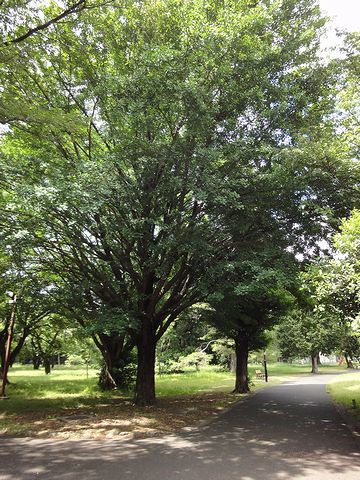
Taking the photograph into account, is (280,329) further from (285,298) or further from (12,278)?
(12,278)

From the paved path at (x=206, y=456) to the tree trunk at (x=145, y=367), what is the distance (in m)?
4.14

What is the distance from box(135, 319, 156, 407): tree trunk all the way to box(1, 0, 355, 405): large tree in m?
1.39

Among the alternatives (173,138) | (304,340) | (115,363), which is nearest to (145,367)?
(115,363)

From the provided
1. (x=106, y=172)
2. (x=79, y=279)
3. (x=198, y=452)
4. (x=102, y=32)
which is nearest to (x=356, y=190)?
(x=106, y=172)

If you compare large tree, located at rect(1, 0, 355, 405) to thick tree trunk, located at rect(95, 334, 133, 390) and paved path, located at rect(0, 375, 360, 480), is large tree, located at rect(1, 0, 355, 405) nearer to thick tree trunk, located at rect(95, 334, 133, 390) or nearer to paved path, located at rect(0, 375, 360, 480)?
paved path, located at rect(0, 375, 360, 480)

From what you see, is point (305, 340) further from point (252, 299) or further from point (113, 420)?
point (113, 420)

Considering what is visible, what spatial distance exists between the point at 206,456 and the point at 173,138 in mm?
8242

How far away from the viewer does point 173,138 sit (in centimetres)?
1127

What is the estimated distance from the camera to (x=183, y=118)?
35.3ft

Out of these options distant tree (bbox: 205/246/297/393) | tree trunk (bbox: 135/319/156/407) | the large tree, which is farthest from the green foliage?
the large tree

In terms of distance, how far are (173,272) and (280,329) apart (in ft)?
120

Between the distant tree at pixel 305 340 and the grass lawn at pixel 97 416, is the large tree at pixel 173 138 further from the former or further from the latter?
the distant tree at pixel 305 340

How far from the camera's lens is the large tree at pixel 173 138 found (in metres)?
10.2

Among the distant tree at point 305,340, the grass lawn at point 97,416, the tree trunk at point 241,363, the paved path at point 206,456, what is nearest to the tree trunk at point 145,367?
the grass lawn at point 97,416
